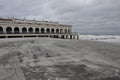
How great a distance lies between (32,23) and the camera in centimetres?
3997

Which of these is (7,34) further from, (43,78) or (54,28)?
(43,78)

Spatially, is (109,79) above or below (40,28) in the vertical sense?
below

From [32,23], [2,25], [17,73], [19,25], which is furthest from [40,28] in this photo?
[17,73]

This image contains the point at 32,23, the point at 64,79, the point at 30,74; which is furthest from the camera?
the point at 32,23

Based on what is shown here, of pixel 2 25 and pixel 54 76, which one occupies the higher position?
pixel 2 25

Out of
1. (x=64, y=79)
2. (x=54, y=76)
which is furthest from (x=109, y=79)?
(x=54, y=76)

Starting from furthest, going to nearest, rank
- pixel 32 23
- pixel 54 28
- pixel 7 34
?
pixel 54 28 < pixel 32 23 < pixel 7 34

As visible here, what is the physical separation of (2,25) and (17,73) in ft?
111

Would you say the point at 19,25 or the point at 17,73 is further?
the point at 19,25

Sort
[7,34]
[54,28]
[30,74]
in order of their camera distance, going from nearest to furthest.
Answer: [30,74] < [7,34] < [54,28]

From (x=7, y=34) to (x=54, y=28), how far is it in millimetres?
18815

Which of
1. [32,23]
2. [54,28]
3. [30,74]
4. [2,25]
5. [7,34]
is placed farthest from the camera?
[54,28]

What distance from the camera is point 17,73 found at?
4.07m

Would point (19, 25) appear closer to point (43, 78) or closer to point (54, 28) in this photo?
point (54, 28)
